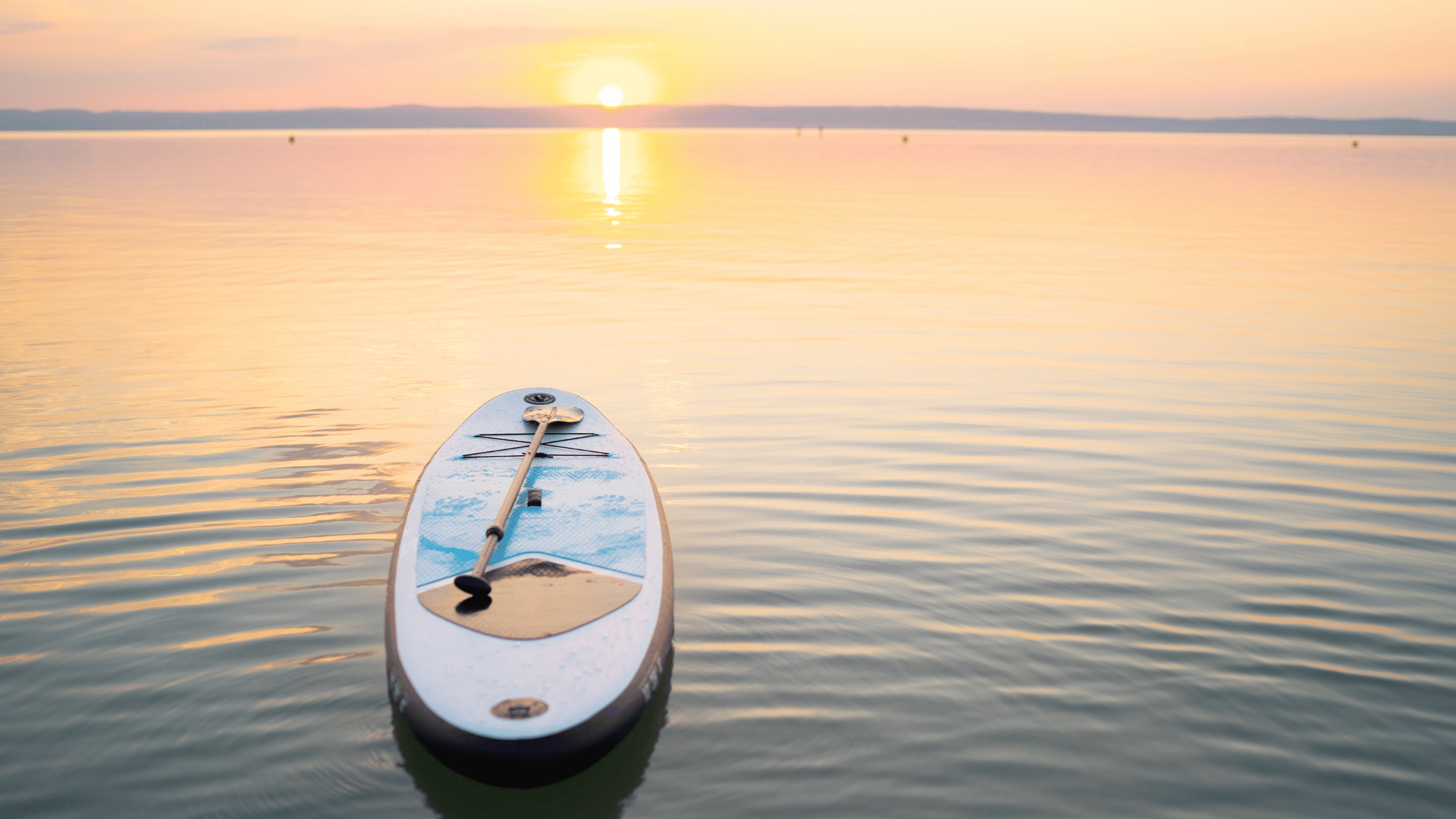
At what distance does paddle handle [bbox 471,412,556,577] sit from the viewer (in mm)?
5797

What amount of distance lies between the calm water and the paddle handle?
0.95m

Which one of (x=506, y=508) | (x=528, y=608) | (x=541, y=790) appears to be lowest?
(x=541, y=790)

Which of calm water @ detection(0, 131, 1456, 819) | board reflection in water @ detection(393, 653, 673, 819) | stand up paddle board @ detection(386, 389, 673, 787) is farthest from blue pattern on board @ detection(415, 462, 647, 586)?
board reflection in water @ detection(393, 653, 673, 819)

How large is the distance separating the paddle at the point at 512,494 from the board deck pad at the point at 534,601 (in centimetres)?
10

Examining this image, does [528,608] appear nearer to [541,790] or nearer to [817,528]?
[541,790]

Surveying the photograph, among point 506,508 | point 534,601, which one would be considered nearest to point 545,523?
point 506,508

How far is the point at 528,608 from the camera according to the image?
18.2 feet

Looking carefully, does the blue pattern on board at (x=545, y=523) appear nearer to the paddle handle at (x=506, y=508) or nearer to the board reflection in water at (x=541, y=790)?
the paddle handle at (x=506, y=508)

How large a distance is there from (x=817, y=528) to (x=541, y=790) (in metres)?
3.71

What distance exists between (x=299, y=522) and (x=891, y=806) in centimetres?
537

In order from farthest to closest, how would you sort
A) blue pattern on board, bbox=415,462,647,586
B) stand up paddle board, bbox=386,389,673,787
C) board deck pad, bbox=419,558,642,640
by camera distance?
blue pattern on board, bbox=415,462,647,586 → board deck pad, bbox=419,558,642,640 → stand up paddle board, bbox=386,389,673,787

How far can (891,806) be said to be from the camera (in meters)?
4.80

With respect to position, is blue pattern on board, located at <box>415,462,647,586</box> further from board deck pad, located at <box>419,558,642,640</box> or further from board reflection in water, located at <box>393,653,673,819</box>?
board reflection in water, located at <box>393,653,673,819</box>

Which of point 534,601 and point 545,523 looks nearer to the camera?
point 534,601
